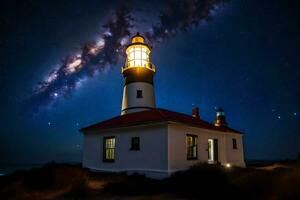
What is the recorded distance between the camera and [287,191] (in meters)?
6.45

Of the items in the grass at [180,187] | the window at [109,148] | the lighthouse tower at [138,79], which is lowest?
the grass at [180,187]

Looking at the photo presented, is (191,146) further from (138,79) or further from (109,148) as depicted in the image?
(138,79)

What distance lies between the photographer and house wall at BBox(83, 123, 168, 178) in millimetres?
12828

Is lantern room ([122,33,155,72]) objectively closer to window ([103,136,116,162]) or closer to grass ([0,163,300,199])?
window ([103,136,116,162])

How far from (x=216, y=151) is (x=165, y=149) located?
606 cm

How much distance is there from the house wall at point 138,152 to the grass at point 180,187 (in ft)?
3.13

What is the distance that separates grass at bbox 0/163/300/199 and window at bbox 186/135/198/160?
2.80 m

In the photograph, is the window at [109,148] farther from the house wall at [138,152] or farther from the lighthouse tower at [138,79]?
the lighthouse tower at [138,79]

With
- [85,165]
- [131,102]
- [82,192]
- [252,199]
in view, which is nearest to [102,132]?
[85,165]

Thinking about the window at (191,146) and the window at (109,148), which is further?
the window at (109,148)

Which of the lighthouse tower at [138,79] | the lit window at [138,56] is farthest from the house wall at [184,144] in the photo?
the lit window at [138,56]

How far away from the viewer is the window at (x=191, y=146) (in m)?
14.2

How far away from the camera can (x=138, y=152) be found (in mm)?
13898

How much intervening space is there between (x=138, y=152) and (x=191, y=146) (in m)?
3.23
